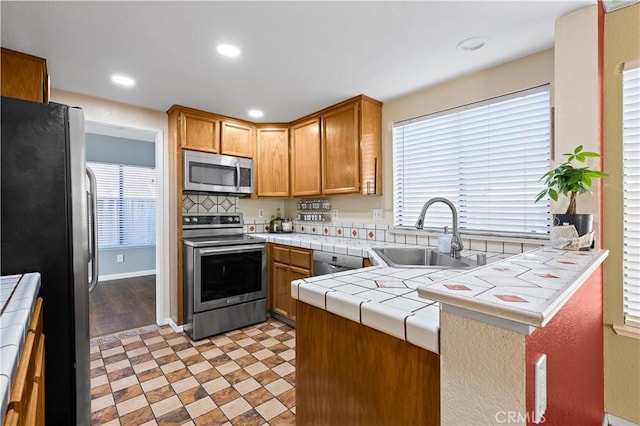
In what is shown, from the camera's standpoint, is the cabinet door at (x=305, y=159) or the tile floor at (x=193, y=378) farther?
the cabinet door at (x=305, y=159)

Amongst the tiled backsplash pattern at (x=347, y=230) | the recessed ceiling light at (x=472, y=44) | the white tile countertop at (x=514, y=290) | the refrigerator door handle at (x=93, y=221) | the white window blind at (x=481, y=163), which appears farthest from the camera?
the tiled backsplash pattern at (x=347, y=230)

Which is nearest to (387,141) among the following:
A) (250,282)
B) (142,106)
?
(250,282)

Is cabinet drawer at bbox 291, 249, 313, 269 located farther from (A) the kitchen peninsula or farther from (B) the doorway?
(B) the doorway

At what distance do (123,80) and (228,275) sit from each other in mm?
1867

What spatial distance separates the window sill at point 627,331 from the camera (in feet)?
5.13

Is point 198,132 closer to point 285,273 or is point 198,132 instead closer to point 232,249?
point 232,249

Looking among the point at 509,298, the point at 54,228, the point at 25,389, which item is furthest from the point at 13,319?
the point at 509,298

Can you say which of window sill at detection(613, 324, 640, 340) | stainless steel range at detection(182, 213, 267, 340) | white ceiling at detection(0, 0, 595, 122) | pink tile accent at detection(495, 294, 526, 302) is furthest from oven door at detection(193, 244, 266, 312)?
window sill at detection(613, 324, 640, 340)

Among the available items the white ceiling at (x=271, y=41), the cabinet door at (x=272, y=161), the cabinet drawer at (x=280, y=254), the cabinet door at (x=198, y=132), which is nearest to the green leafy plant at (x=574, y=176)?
the white ceiling at (x=271, y=41)

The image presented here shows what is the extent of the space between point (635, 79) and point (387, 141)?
166 cm

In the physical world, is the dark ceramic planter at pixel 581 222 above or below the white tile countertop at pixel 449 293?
above

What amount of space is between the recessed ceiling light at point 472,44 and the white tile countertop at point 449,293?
132 cm

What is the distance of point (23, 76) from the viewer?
6.16 feet

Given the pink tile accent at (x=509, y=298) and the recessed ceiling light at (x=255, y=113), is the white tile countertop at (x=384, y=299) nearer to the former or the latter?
the pink tile accent at (x=509, y=298)
